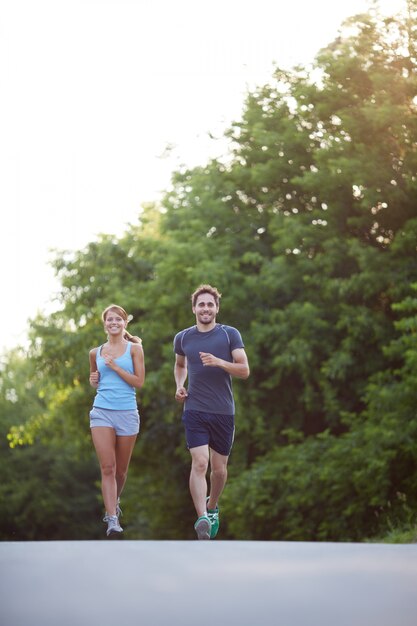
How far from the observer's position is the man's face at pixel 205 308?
1088 cm

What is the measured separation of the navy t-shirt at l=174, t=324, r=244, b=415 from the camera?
10797 mm

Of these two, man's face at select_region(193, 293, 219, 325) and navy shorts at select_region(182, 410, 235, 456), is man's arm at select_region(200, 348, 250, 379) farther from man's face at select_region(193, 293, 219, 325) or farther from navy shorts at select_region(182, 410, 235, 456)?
navy shorts at select_region(182, 410, 235, 456)

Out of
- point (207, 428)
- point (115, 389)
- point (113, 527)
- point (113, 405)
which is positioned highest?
point (115, 389)

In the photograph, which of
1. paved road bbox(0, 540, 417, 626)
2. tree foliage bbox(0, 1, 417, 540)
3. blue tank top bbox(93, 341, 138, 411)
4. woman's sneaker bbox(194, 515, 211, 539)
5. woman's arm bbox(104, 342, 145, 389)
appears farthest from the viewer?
tree foliage bbox(0, 1, 417, 540)

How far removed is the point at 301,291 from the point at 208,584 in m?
24.1

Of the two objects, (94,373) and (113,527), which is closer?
(113,527)

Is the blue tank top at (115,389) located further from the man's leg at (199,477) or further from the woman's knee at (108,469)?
the man's leg at (199,477)

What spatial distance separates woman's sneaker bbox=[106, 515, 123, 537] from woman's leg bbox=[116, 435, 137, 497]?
37 centimetres

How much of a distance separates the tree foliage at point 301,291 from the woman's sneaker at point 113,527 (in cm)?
1469

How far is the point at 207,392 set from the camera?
10898 mm

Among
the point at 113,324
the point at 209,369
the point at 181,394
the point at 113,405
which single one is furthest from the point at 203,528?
the point at 113,324

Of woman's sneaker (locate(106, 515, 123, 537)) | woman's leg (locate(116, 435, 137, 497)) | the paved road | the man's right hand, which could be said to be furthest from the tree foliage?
the paved road

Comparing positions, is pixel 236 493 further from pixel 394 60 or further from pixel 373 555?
pixel 373 555

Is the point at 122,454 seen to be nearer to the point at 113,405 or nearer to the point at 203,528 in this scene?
the point at 113,405
